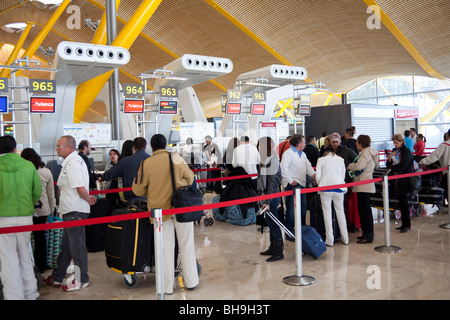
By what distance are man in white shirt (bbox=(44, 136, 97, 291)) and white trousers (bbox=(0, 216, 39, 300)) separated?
1.66ft

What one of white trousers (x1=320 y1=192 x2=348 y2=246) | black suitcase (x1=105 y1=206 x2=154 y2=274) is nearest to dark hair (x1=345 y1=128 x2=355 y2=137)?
white trousers (x1=320 y1=192 x2=348 y2=246)

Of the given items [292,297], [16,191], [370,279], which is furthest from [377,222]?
[16,191]

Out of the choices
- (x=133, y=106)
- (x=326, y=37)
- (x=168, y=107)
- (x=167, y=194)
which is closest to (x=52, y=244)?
(x=167, y=194)

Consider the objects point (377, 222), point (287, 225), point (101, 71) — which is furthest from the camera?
point (101, 71)

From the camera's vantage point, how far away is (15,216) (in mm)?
3871

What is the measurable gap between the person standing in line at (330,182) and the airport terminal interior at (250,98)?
0.35m

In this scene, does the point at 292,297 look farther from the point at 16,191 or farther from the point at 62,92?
the point at 62,92

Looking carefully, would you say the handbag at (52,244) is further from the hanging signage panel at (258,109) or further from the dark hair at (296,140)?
the hanging signage panel at (258,109)

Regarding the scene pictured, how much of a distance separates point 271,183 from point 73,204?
2.26m

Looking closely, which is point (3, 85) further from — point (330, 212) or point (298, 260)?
point (298, 260)

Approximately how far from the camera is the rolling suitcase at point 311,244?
17.5 ft
